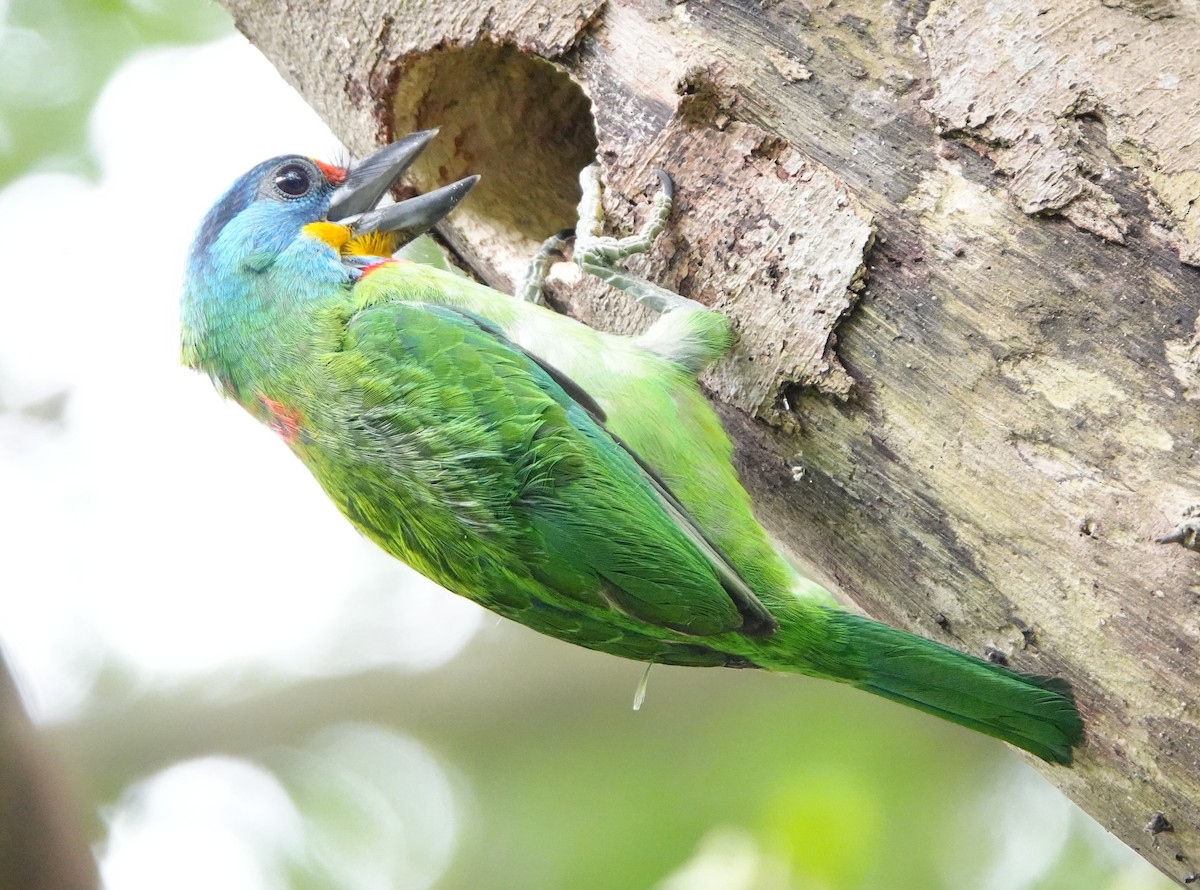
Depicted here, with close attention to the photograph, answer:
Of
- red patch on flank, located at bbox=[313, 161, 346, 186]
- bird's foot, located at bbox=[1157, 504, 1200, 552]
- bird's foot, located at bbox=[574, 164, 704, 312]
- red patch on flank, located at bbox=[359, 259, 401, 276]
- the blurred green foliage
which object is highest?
bird's foot, located at bbox=[1157, 504, 1200, 552]

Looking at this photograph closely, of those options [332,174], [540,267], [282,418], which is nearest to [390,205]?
[332,174]

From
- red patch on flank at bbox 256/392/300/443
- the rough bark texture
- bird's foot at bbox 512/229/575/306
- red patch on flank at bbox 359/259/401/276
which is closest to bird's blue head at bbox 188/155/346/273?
red patch on flank at bbox 359/259/401/276

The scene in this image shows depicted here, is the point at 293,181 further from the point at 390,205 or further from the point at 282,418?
the point at 282,418

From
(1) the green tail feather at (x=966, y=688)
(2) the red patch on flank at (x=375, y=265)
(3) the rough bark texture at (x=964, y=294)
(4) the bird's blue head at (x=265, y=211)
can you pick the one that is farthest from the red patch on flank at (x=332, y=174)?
(1) the green tail feather at (x=966, y=688)

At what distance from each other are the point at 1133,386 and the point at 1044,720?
0.69 m

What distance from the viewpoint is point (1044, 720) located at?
7.09 ft

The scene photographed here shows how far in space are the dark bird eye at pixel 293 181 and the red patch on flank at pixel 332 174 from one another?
0.06m

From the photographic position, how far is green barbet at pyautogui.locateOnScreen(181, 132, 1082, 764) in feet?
8.41

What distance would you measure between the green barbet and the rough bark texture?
0.12 m

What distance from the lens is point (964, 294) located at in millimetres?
2291

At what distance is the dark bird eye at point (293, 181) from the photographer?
11.3 feet

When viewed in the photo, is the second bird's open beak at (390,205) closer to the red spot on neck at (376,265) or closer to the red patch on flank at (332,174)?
the red patch on flank at (332,174)

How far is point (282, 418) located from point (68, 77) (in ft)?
11.8

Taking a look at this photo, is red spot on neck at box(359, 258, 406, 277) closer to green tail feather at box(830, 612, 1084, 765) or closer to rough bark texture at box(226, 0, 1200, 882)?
rough bark texture at box(226, 0, 1200, 882)
